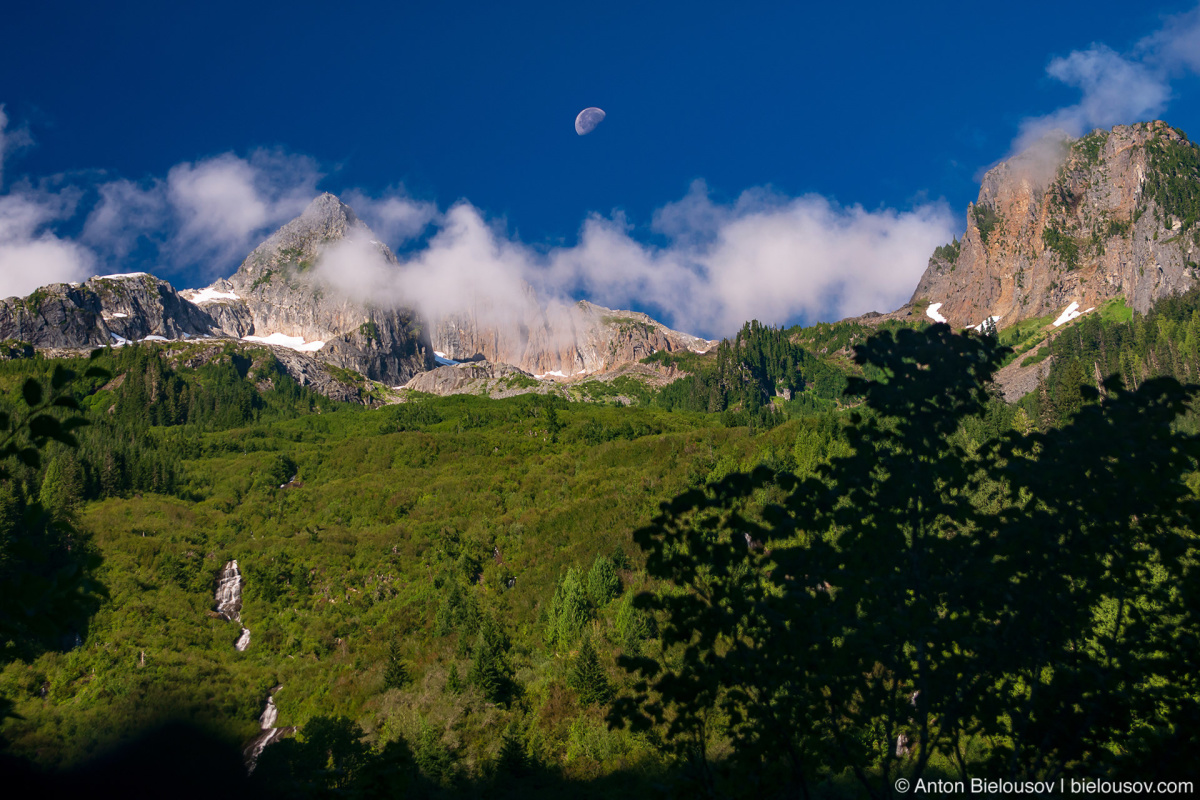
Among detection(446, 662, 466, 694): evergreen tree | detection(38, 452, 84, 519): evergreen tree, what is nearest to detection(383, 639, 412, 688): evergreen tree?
detection(446, 662, 466, 694): evergreen tree

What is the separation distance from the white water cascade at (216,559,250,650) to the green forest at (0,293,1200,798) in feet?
3.98

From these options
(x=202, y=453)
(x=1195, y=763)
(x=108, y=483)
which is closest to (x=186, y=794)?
(x=1195, y=763)

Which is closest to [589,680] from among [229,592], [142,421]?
[229,592]

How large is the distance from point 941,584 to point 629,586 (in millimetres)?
55501

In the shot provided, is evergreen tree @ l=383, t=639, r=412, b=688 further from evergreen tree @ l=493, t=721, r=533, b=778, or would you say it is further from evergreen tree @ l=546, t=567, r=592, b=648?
evergreen tree @ l=493, t=721, r=533, b=778

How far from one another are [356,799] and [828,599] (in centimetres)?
691

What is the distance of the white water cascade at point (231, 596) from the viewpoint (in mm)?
73125

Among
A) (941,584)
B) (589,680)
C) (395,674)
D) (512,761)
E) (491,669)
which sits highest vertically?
(941,584)

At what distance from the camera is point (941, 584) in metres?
8.05

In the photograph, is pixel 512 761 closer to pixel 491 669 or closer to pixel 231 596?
pixel 491 669

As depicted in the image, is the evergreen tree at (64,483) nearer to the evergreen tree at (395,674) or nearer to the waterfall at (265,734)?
the waterfall at (265,734)

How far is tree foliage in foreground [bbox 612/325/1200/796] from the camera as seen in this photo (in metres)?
7.41

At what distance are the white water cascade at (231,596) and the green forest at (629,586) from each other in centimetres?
121

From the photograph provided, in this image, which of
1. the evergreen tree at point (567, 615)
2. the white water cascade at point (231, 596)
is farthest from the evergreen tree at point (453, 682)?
the white water cascade at point (231, 596)
